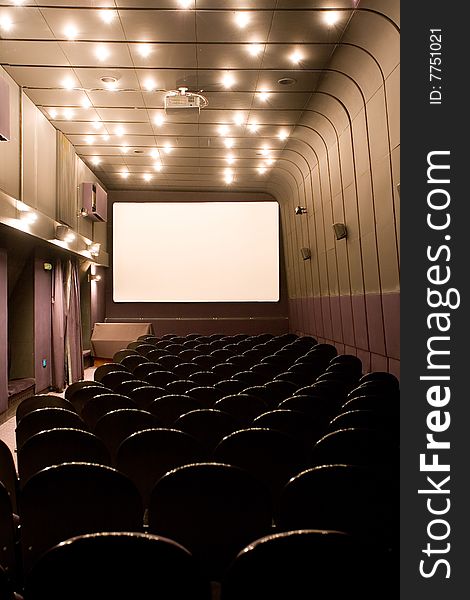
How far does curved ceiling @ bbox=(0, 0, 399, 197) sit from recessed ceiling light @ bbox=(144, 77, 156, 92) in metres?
0.02

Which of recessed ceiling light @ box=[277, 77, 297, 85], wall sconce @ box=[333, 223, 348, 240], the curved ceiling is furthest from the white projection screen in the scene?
recessed ceiling light @ box=[277, 77, 297, 85]

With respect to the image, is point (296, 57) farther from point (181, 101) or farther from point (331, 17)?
point (181, 101)

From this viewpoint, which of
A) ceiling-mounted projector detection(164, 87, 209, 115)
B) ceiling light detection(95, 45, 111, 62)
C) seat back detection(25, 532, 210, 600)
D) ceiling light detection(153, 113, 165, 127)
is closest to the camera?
seat back detection(25, 532, 210, 600)

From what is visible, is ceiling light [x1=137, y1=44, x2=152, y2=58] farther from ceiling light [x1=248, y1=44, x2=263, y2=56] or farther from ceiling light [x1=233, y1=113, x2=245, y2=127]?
ceiling light [x1=233, y1=113, x2=245, y2=127]

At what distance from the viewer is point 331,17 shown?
808 centimetres

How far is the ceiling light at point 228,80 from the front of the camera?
1020cm

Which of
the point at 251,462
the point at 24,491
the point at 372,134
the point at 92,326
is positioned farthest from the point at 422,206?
the point at 92,326

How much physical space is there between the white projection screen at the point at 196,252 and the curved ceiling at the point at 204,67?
5.43 m

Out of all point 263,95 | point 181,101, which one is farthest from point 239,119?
point 181,101

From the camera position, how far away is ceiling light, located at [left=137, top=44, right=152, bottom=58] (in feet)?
29.6

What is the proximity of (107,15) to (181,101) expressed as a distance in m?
2.77

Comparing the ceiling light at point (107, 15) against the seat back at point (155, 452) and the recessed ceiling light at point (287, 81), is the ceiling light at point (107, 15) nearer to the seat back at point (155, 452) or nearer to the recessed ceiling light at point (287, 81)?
the recessed ceiling light at point (287, 81)

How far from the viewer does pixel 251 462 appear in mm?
3652

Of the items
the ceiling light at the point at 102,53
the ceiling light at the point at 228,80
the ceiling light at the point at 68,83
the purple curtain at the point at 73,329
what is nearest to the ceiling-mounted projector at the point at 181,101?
the ceiling light at the point at 228,80
